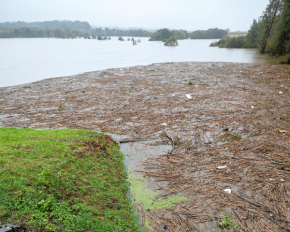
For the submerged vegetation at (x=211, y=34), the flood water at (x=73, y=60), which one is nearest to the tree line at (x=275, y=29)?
the flood water at (x=73, y=60)

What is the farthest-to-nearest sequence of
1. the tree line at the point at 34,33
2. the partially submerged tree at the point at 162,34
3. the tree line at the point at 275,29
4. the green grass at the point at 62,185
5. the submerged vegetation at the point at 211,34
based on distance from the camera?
the submerged vegetation at the point at 211,34 → the tree line at the point at 34,33 → the partially submerged tree at the point at 162,34 → the tree line at the point at 275,29 → the green grass at the point at 62,185

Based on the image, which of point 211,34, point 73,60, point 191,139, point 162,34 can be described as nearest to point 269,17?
point 73,60

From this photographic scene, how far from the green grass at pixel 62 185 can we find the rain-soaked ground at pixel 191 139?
20.4 inches

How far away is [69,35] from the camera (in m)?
125

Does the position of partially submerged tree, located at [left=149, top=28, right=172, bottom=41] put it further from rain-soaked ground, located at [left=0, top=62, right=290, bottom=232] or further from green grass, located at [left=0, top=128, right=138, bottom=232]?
green grass, located at [left=0, top=128, right=138, bottom=232]

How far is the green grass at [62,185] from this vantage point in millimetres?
2955

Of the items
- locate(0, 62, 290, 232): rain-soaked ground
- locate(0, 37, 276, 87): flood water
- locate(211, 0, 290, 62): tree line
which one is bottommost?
locate(0, 37, 276, 87): flood water

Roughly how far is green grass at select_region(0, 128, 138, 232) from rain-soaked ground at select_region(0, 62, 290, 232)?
1.70 ft

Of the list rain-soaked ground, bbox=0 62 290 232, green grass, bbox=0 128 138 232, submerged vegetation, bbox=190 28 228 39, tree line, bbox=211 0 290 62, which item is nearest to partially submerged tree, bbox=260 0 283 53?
tree line, bbox=211 0 290 62

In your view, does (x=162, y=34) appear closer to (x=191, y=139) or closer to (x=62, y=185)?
(x=191, y=139)

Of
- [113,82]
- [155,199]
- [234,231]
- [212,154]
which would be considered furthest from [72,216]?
[113,82]

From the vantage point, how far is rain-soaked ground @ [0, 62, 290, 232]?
3.81m

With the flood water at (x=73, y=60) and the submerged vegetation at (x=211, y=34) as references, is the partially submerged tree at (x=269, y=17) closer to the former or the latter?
the flood water at (x=73, y=60)

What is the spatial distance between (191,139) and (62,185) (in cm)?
418
